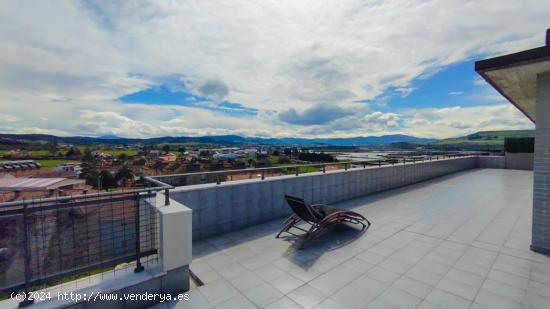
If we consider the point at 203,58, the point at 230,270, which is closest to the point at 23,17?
the point at 203,58

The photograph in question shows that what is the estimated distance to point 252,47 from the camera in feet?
28.1

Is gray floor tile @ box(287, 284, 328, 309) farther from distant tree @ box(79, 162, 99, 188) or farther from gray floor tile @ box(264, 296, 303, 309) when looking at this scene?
distant tree @ box(79, 162, 99, 188)

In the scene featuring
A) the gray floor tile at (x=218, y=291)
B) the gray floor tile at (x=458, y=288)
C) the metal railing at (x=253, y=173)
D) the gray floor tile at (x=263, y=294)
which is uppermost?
the metal railing at (x=253, y=173)

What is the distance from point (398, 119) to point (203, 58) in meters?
25.2

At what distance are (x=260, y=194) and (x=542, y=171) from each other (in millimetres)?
4847

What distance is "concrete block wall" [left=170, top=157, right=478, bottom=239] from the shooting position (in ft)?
14.3

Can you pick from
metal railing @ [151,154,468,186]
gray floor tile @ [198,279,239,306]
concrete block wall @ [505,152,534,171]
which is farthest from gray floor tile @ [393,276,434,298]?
concrete block wall @ [505,152,534,171]

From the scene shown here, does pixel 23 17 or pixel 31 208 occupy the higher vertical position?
pixel 23 17

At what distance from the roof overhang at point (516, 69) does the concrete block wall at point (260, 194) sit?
153 inches

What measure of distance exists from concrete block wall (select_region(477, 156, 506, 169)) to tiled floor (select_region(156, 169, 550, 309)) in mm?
13086

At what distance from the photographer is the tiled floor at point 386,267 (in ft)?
8.73

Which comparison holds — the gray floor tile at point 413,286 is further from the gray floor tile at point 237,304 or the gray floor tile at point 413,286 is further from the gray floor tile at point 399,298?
the gray floor tile at point 237,304

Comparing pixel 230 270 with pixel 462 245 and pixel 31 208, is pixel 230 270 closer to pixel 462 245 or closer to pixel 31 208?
pixel 31 208

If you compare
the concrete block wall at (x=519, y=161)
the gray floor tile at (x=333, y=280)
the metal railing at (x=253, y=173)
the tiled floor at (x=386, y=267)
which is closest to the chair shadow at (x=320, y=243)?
the tiled floor at (x=386, y=267)
